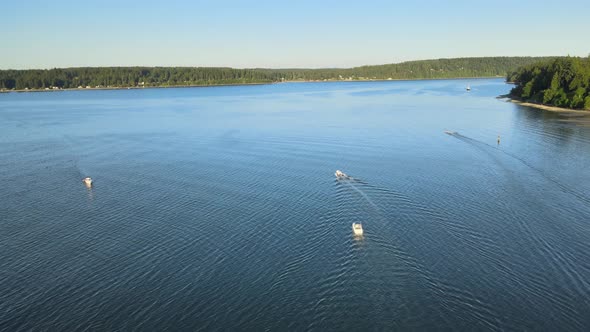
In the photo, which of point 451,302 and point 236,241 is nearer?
point 451,302

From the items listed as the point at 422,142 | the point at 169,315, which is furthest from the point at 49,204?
the point at 422,142

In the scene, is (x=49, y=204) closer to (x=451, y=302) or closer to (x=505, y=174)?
(x=451, y=302)

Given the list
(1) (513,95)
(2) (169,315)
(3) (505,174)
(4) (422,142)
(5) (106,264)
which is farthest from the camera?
(1) (513,95)

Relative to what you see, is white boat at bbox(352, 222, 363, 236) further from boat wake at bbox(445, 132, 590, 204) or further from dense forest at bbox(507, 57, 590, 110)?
dense forest at bbox(507, 57, 590, 110)

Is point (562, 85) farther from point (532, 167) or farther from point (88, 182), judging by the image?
point (88, 182)

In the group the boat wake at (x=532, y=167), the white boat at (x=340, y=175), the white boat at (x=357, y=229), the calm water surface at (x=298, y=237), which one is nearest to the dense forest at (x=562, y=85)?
the calm water surface at (x=298, y=237)

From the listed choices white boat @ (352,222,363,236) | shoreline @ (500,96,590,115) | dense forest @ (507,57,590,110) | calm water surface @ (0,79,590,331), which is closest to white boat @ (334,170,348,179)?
calm water surface @ (0,79,590,331)

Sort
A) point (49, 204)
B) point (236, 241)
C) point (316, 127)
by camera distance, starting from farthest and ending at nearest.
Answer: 1. point (316, 127)
2. point (49, 204)
3. point (236, 241)
